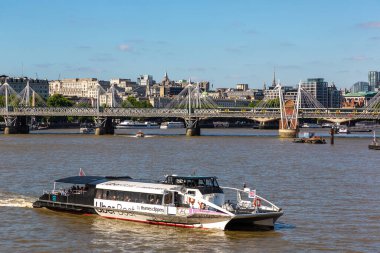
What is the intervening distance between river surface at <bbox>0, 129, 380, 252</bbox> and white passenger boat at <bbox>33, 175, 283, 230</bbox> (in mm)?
495

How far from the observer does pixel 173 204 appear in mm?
33125

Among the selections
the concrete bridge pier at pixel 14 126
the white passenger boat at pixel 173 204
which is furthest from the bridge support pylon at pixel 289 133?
the white passenger boat at pixel 173 204

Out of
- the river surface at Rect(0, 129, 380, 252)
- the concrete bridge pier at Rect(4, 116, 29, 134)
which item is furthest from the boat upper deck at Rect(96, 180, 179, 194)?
the concrete bridge pier at Rect(4, 116, 29, 134)

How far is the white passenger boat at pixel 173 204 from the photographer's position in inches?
1273

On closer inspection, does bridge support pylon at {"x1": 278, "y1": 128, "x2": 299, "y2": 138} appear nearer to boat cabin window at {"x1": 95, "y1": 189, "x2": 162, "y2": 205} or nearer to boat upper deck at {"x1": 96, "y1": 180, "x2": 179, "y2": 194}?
boat upper deck at {"x1": 96, "y1": 180, "x2": 179, "y2": 194}

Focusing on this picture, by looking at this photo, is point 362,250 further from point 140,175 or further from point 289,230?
point 140,175

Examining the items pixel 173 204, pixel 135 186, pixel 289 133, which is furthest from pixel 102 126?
pixel 173 204

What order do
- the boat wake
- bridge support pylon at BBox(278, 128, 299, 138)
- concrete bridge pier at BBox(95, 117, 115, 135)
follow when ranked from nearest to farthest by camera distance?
the boat wake < bridge support pylon at BBox(278, 128, 299, 138) < concrete bridge pier at BBox(95, 117, 115, 135)

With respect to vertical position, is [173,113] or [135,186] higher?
[173,113]

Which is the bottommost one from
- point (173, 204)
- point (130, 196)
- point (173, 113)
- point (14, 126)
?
point (173, 204)

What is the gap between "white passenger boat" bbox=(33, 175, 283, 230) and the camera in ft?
106

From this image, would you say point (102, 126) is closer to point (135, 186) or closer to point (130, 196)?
point (135, 186)

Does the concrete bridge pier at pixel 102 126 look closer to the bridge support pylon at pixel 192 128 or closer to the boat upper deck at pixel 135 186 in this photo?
the bridge support pylon at pixel 192 128

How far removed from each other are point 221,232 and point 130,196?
196 inches
